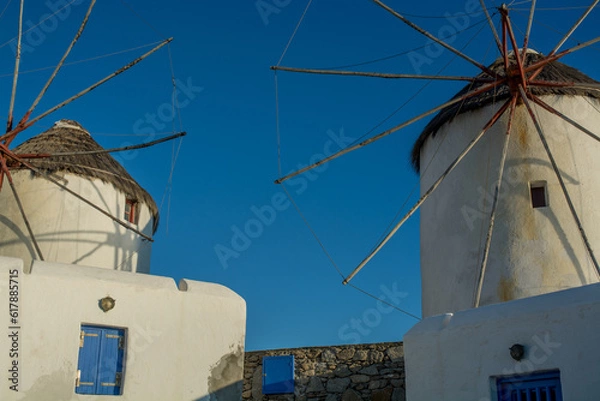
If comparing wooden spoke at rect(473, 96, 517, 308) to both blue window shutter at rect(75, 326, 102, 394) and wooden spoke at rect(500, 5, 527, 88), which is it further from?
blue window shutter at rect(75, 326, 102, 394)

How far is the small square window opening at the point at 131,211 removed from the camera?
16188 millimetres

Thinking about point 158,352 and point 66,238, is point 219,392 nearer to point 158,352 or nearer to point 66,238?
point 158,352

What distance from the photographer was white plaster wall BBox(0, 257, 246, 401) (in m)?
10.3

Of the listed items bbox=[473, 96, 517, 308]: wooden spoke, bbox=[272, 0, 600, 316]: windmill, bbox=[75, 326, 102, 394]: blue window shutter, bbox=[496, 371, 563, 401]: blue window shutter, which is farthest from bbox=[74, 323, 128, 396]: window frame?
bbox=[473, 96, 517, 308]: wooden spoke

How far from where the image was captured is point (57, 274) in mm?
10727

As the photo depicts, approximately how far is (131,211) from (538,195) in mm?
7403

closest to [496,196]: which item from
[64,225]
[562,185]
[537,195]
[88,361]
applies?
[537,195]

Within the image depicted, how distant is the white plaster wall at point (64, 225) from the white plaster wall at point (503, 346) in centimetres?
649

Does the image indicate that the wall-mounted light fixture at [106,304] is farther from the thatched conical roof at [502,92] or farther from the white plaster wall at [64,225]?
the thatched conical roof at [502,92]

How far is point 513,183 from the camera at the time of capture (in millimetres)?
12820

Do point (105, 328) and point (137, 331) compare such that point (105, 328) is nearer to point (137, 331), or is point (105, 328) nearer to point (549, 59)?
point (137, 331)

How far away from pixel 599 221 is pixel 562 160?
1017 mm

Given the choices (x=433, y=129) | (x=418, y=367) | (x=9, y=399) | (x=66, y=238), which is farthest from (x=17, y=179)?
(x=418, y=367)

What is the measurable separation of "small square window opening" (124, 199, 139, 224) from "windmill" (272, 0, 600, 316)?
4.96 meters
